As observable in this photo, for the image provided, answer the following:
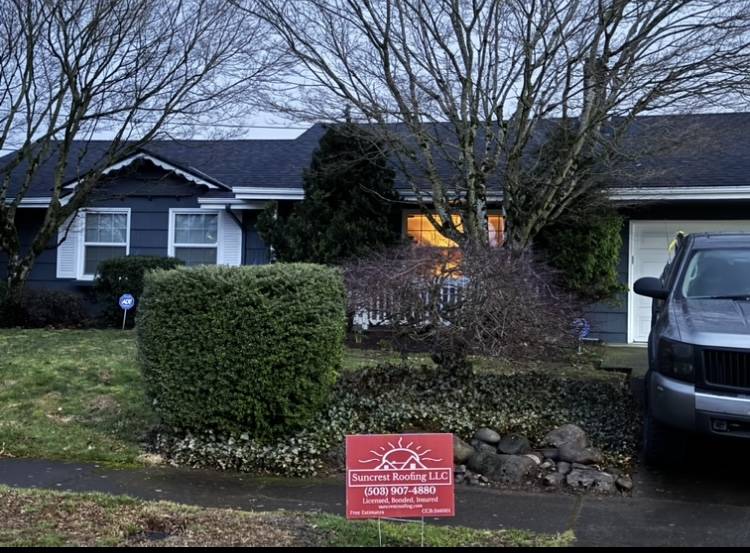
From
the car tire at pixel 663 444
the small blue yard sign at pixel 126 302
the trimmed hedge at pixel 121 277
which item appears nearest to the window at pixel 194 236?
the trimmed hedge at pixel 121 277

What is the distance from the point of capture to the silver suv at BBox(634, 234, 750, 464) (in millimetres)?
5215

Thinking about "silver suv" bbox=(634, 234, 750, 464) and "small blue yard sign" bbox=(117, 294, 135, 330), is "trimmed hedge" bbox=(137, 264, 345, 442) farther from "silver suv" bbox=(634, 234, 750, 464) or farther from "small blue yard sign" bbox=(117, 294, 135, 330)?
"small blue yard sign" bbox=(117, 294, 135, 330)

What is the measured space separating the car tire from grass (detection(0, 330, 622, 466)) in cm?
169

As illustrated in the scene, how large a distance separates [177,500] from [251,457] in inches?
39.8

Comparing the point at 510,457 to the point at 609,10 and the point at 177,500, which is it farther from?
the point at 609,10

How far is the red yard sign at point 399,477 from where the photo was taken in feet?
13.6

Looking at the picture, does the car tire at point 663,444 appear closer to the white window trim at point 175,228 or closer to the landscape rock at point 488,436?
the landscape rock at point 488,436

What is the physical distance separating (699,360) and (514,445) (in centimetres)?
173

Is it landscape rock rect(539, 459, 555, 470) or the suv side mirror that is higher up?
the suv side mirror

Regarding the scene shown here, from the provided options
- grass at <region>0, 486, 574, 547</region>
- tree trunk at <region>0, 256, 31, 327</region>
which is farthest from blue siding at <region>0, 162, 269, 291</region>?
grass at <region>0, 486, 574, 547</region>

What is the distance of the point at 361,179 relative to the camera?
12.1 metres

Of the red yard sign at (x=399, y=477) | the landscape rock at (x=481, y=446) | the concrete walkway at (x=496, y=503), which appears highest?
the red yard sign at (x=399, y=477)

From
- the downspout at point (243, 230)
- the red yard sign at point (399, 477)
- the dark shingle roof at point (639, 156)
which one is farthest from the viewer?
the downspout at point (243, 230)

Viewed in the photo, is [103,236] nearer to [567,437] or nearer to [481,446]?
[481,446]
